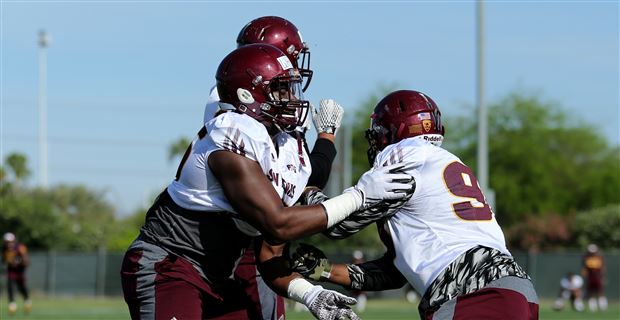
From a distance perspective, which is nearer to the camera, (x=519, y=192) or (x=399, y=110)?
(x=399, y=110)

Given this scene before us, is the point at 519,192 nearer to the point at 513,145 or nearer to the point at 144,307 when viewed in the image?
the point at 513,145

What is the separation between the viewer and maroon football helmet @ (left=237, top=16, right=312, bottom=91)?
6746 millimetres

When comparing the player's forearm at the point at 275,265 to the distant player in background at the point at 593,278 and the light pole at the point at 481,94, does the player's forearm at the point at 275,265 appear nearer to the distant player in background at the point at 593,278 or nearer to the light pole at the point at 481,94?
the light pole at the point at 481,94

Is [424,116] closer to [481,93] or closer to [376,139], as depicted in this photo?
[376,139]

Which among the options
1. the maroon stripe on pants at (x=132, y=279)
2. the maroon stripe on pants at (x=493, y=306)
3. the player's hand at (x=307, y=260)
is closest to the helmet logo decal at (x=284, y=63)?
the player's hand at (x=307, y=260)

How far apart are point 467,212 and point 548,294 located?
93.8ft

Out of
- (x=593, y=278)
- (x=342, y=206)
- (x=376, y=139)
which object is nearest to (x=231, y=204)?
(x=342, y=206)

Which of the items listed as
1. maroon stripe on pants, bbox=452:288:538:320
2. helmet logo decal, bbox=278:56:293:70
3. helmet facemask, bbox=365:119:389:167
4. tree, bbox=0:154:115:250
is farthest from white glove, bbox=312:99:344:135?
tree, bbox=0:154:115:250

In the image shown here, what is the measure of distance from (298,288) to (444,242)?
0.76m

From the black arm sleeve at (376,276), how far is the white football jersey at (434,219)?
43 cm

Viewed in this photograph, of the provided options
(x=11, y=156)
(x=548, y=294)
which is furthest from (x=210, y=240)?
(x=11, y=156)

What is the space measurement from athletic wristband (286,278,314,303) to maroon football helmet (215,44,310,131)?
2.43ft

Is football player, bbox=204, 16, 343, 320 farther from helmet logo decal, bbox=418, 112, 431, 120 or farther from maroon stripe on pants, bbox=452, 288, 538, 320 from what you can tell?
maroon stripe on pants, bbox=452, 288, 538, 320

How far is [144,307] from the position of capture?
558 cm
